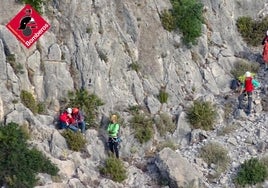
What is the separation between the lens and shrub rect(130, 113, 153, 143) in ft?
75.1

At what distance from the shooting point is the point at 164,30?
2541cm

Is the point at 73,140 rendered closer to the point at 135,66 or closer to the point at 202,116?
the point at 135,66

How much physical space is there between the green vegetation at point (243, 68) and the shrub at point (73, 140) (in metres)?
7.78

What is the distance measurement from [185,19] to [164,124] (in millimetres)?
4927

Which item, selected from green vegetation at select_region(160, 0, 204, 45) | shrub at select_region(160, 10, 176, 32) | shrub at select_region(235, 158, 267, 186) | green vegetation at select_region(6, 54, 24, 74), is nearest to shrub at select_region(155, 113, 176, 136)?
shrub at select_region(235, 158, 267, 186)

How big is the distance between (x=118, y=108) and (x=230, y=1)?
318 inches

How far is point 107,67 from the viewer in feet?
77.7

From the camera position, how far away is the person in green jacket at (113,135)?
21969 millimetres

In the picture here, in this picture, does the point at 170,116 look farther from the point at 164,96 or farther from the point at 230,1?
the point at 230,1

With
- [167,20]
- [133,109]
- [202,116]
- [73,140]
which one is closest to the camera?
[73,140]

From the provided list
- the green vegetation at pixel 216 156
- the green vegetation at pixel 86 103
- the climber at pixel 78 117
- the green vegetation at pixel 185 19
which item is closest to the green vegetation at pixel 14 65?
the green vegetation at pixel 86 103

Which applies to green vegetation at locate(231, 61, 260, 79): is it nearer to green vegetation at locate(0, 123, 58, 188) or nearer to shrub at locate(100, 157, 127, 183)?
A: shrub at locate(100, 157, 127, 183)

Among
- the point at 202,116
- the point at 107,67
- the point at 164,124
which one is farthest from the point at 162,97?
the point at 107,67

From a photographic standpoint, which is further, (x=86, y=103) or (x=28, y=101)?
(x=86, y=103)
